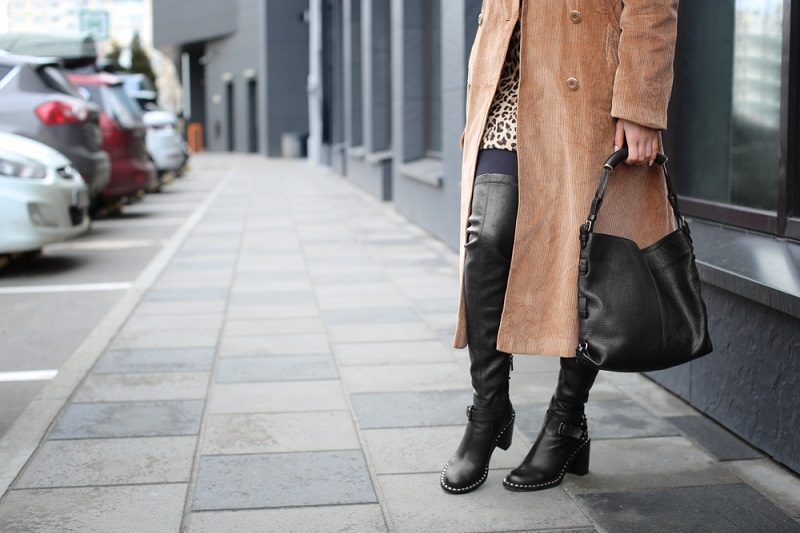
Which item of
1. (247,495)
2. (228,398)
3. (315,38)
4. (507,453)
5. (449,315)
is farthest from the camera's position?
(315,38)

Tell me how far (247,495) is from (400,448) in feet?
2.18

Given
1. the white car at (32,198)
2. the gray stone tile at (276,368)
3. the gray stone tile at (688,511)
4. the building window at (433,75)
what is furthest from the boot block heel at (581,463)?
the building window at (433,75)

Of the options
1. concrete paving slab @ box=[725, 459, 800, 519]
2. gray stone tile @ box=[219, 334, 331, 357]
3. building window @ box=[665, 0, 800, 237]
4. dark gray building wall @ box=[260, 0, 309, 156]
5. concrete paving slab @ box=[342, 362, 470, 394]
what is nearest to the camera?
concrete paving slab @ box=[725, 459, 800, 519]

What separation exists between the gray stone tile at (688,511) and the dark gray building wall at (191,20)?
42532 mm

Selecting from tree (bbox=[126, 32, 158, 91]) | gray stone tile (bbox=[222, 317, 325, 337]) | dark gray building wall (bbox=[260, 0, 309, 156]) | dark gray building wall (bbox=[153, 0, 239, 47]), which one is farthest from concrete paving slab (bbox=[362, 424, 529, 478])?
tree (bbox=[126, 32, 158, 91])

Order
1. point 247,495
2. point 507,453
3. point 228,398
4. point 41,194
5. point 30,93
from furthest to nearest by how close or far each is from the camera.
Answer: point 30,93, point 41,194, point 228,398, point 507,453, point 247,495

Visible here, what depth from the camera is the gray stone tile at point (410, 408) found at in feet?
13.1

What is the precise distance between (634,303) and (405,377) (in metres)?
2.03

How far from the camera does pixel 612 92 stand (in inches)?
117

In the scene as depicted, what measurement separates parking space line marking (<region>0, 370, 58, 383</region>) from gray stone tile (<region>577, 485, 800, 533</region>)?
108 inches

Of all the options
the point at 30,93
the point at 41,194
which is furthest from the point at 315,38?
the point at 41,194

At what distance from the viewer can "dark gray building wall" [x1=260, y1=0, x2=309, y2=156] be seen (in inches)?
1432

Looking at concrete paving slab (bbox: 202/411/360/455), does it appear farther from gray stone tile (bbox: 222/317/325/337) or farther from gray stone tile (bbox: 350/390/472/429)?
gray stone tile (bbox: 222/317/325/337)

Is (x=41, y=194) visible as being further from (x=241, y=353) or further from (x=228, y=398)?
(x=228, y=398)
